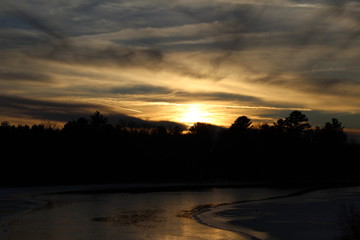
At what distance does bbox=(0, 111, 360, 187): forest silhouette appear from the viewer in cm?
8594

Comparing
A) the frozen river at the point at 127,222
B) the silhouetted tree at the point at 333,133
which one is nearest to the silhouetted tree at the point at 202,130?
the silhouetted tree at the point at 333,133

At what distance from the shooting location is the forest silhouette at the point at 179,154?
282 ft

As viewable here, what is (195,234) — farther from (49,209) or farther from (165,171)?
(165,171)

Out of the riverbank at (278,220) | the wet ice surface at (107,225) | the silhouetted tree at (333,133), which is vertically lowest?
the wet ice surface at (107,225)

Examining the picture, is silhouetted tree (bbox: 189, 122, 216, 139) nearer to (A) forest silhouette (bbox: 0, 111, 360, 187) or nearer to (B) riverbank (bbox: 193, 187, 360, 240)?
(A) forest silhouette (bbox: 0, 111, 360, 187)

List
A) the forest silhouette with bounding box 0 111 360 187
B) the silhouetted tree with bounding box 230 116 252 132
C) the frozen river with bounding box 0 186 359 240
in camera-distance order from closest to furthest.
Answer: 1. the frozen river with bounding box 0 186 359 240
2. the forest silhouette with bounding box 0 111 360 187
3. the silhouetted tree with bounding box 230 116 252 132

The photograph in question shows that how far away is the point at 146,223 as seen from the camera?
88.3ft

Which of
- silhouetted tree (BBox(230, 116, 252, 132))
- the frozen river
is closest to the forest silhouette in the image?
silhouetted tree (BBox(230, 116, 252, 132))

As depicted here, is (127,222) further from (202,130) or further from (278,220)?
(202,130)

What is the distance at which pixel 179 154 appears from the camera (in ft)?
384

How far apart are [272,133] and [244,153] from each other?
10.2 meters

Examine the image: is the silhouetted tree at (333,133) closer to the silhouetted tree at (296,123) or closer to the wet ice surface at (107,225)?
the silhouetted tree at (296,123)

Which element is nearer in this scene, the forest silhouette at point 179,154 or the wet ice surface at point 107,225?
the wet ice surface at point 107,225

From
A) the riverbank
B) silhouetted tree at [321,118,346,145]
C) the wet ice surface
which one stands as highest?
silhouetted tree at [321,118,346,145]
